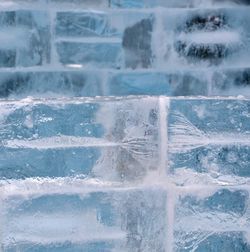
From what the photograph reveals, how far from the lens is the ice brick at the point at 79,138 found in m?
0.86

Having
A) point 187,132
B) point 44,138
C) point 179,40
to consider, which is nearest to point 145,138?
point 187,132

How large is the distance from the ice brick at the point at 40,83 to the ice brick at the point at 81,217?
263 millimetres

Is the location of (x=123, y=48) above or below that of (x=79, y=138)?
above

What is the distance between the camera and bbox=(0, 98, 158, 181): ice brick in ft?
2.82

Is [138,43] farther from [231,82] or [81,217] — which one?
[81,217]

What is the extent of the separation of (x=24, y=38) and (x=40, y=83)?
103mm

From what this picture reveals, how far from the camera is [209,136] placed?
2.89 feet

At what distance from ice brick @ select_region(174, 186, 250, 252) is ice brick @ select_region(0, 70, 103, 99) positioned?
362 mm

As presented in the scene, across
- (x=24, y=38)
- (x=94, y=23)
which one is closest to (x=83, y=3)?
(x=94, y=23)

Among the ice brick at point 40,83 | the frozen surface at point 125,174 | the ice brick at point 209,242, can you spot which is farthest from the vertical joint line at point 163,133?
the ice brick at point 40,83

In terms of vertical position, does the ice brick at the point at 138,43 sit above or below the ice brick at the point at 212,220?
above

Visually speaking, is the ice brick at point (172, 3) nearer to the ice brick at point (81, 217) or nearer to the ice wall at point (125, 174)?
the ice wall at point (125, 174)

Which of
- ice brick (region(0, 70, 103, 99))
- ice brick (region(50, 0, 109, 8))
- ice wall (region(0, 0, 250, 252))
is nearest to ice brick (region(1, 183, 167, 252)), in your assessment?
ice wall (region(0, 0, 250, 252))

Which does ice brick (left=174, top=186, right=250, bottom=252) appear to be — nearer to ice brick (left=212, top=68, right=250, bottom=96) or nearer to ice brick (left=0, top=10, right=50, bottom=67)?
ice brick (left=212, top=68, right=250, bottom=96)
